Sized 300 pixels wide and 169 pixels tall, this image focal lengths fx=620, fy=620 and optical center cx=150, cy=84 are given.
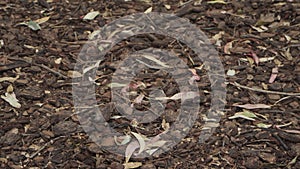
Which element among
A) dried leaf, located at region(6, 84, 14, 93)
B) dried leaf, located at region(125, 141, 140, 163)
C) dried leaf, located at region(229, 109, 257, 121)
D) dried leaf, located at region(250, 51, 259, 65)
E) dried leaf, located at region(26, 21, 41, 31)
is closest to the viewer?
dried leaf, located at region(125, 141, 140, 163)

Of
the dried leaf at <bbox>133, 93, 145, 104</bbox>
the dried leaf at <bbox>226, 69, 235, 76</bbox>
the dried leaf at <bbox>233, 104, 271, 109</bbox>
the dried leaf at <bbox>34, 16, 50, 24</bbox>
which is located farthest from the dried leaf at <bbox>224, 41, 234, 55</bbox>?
the dried leaf at <bbox>34, 16, 50, 24</bbox>

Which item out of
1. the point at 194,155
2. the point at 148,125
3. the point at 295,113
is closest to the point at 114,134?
the point at 148,125

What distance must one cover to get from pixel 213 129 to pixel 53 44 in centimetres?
86

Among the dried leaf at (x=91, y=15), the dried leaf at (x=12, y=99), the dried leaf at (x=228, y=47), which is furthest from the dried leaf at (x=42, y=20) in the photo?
the dried leaf at (x=228, y=47)

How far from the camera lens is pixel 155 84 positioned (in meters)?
2.49

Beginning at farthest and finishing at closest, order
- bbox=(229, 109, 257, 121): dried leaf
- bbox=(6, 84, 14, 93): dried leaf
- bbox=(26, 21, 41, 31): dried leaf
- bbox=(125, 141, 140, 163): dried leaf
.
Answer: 1. bbox=(26, 21, 41, 31): dried leaf
2. bbox=(6, 84, 14, 93): dried leaf
3. bbox=(229, 109, 257, 121): dried leaf
4. bbox=(125, 141, 140, 163): dried leaf

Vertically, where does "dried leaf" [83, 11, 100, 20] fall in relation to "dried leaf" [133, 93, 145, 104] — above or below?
above

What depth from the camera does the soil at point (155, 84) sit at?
7.27ft

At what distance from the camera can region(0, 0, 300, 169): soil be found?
221 centimetres

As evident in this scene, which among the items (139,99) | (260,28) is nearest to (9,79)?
(139,99)

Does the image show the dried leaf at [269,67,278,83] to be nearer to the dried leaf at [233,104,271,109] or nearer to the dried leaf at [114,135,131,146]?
the dried leaf at [233,104,271,109]

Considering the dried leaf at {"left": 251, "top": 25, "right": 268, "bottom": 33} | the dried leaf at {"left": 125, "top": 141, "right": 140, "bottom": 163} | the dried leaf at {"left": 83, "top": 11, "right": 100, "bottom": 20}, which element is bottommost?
the dried leaf at {"left": 125, "top": 141, "right": 140, "bottom": 163}

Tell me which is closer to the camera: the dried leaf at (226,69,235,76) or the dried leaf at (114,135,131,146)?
the dried leaf at (114,135,131,146)

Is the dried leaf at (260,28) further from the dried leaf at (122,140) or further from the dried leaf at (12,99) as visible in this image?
the dried leaf at (12,99)
